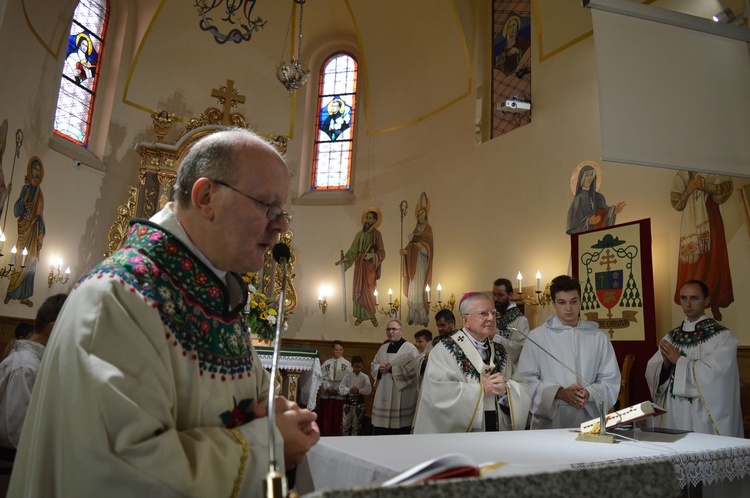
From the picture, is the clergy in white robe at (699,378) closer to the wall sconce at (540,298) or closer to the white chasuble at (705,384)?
the white chasuble at (705,384)

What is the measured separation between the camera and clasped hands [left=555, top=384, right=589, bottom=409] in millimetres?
3994

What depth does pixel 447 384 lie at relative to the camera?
3.89 meters

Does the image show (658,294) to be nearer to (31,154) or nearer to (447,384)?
(447,384)

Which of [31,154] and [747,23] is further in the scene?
[31,154]

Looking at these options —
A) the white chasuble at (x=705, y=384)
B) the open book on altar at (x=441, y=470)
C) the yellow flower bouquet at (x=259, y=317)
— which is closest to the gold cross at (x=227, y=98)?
the yellow flower bouquet at (x=259, y=317)

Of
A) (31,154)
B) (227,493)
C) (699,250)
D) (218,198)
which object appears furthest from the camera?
(31,154)

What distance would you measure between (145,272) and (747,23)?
5.90 metres

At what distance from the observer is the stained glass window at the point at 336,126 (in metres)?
12.9

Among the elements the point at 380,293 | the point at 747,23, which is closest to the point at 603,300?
the point at 747,23

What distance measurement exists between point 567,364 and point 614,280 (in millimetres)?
2408

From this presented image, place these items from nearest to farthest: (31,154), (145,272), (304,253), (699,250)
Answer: (145,272)
(699,250)
(31,154)
(304,253)

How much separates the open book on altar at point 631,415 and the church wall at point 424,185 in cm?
318

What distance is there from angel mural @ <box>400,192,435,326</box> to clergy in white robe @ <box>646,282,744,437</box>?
508 cm

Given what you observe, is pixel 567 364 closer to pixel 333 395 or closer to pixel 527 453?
pixel 527 453
